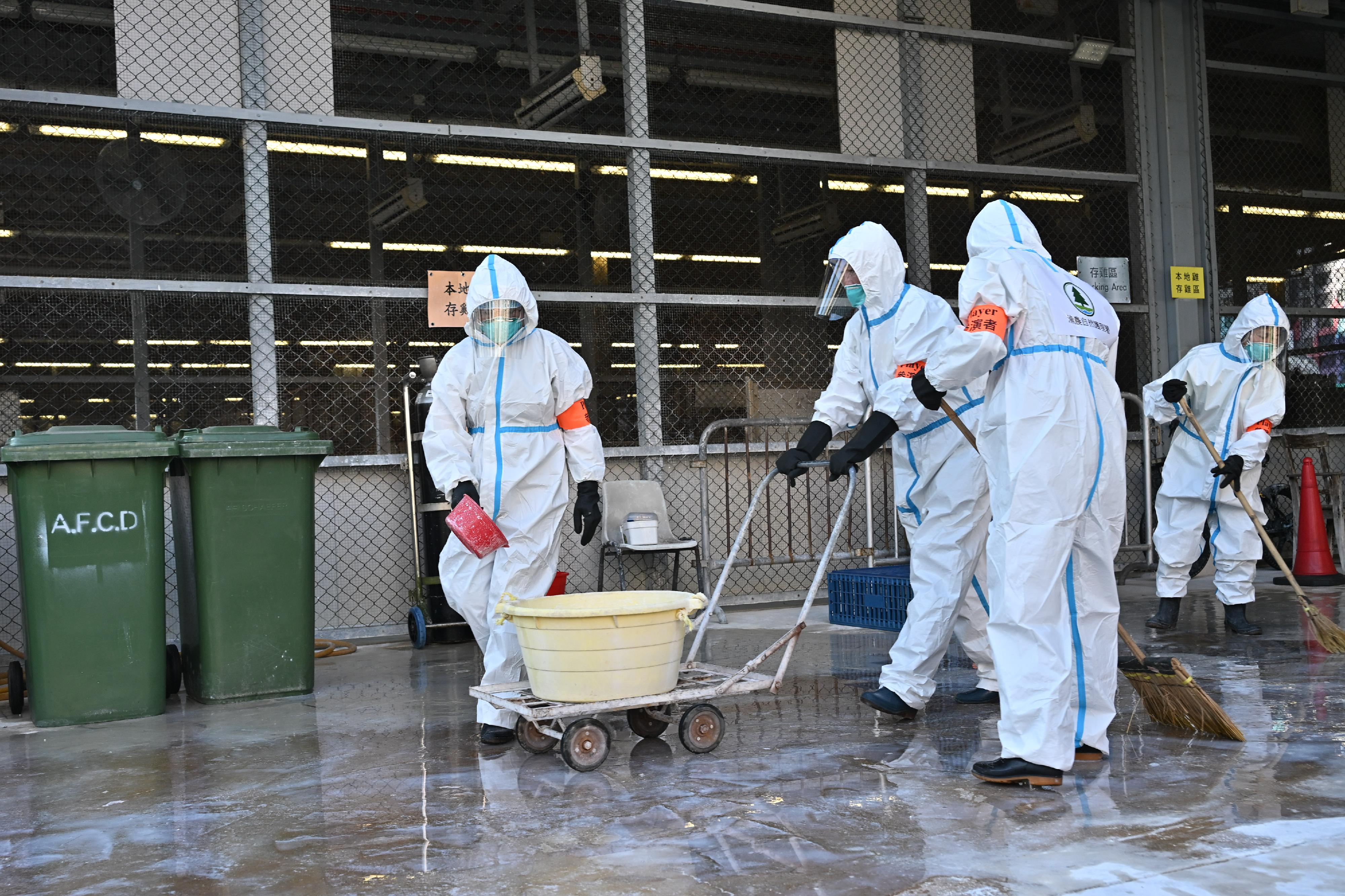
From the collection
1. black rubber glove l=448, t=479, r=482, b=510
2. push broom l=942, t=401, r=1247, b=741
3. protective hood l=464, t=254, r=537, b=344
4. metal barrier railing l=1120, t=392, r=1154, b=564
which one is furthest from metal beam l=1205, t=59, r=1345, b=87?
black rubber glove l=448, t=479, r=482, b=510

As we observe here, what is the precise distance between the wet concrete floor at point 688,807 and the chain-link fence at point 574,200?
252 centimetres

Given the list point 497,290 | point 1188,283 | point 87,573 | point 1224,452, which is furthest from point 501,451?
point 1188,283

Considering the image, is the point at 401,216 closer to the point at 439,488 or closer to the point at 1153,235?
the point at 439,488

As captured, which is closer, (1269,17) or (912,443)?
(912,443)

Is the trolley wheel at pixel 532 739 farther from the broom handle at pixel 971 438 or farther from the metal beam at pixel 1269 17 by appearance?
the metal beam at pixel 1269 17

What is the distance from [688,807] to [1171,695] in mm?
1675

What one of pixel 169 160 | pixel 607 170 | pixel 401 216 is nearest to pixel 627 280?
pixel 607 170

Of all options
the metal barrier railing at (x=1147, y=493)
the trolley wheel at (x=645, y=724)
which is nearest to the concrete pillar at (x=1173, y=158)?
the metal barrier railing at (x=1147, y=493)

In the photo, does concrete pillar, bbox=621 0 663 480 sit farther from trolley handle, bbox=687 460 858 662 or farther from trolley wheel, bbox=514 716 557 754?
trolley wheel, bbox=514 716 557 754

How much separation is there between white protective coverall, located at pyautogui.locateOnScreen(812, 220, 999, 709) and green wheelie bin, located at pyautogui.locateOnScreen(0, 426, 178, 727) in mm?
2776

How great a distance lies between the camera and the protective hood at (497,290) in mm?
4297

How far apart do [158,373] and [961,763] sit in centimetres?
499

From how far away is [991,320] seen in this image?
3.29 m

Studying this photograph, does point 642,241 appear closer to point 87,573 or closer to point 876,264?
point 876,264
